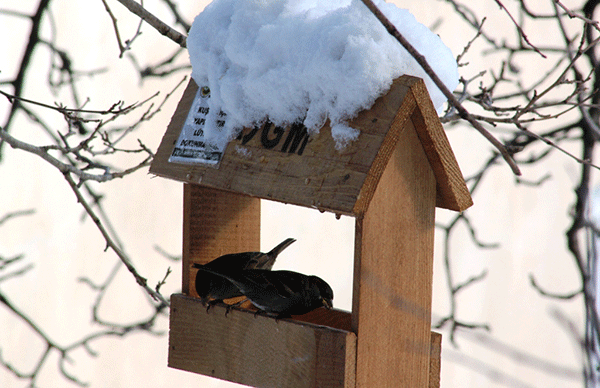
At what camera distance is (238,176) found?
1503 mm

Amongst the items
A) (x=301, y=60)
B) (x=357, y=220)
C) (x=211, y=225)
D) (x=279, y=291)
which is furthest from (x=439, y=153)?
(x=211, y=225)

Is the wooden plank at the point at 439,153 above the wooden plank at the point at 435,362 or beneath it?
above

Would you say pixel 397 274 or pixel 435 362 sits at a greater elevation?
pixel 397 274

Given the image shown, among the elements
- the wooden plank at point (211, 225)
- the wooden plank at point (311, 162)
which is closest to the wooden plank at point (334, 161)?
the wooden plank at point (311, 162)

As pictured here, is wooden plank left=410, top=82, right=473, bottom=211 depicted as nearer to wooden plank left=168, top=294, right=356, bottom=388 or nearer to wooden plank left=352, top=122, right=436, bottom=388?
wooden plank left=352, top=122, right=436, bottom=388

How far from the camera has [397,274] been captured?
1464mm

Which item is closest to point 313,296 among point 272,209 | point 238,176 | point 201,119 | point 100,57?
point 238,176

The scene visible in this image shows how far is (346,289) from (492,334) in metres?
0.83

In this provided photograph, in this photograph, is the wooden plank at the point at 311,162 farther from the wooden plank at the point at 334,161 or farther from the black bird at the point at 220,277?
the black bird at the point at 220,277

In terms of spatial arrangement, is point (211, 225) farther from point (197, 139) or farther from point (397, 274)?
point (397, 274)

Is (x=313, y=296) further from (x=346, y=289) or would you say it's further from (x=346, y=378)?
(x=346, y=289)

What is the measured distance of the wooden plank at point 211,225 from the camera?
181cm

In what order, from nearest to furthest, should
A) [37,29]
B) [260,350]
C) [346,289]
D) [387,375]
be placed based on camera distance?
[387,375]
[260,350]
[37,29]
[346,289]

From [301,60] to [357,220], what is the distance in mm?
376
